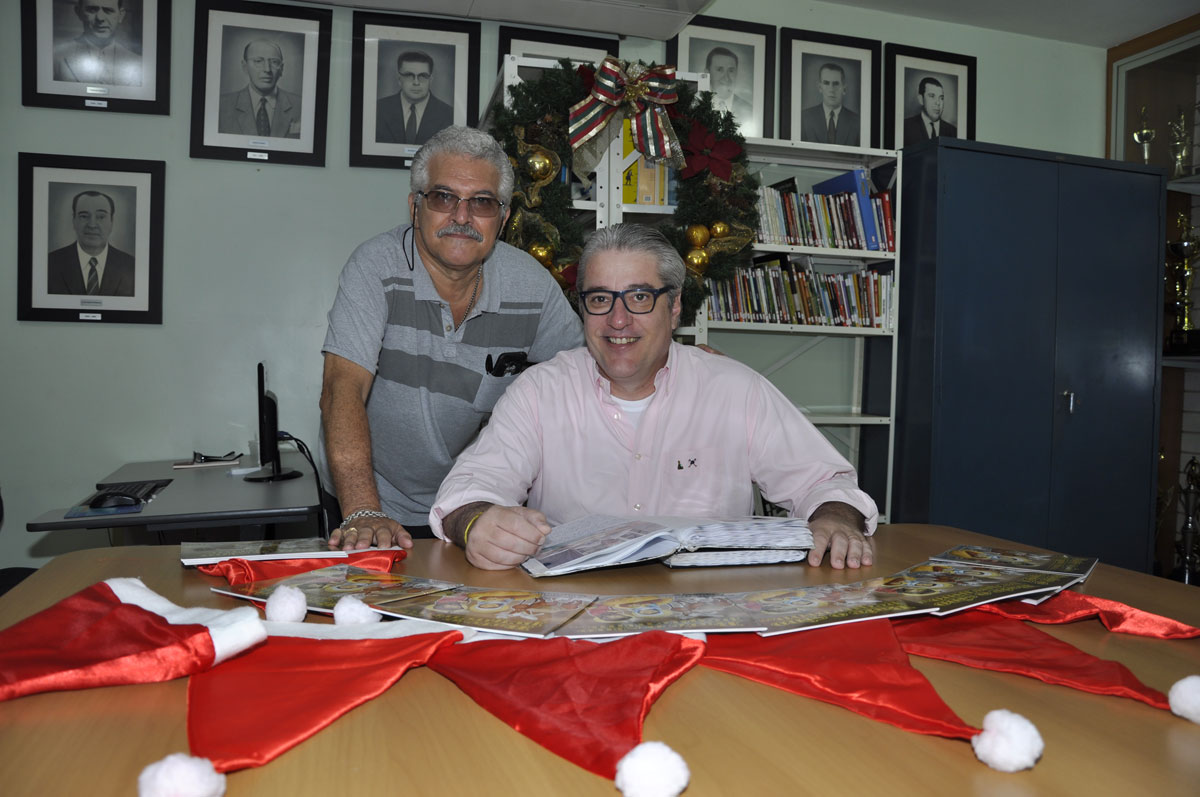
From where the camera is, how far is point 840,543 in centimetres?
136

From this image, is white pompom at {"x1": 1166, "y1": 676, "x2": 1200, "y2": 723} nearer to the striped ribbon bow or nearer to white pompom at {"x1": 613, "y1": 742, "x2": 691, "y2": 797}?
white pompom at {"x1": 613, "y1": 742, "x2": 691, "y2": 797}

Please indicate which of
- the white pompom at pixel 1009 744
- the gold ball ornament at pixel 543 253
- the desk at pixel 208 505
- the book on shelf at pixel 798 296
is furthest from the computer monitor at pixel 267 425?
the white pompom at pixel 1009 744

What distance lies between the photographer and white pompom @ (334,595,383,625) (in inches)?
37.2

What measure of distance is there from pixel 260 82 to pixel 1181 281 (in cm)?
514

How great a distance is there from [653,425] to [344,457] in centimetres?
69

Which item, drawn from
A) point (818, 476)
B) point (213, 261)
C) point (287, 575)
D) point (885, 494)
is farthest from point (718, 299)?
point (287, 575)

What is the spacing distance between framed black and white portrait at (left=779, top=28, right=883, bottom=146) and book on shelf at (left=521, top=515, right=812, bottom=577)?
345 centimetres

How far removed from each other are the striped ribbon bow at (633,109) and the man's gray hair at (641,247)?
1.19m

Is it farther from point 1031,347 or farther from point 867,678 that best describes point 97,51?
Answer: point 1031,347

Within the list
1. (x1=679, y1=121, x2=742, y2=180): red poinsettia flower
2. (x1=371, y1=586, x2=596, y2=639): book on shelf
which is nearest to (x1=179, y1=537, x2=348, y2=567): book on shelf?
(x1=371, y1=586, x2=596, y2=639): book on shelf

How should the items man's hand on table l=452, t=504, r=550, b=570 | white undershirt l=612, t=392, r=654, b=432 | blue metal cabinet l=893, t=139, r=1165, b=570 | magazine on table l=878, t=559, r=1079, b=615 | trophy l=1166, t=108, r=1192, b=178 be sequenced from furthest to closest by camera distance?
1. trophy l=1166, t=108, r=1192, b=178
2. blue metal cabinet l=893, t=139, r=1165, b=570
3. white undershirt l=612, t=392, r=654, b=432
4. man's hand on table l=452, t=504, r=550, b=570
5. magazine on table l=878, t=559, r=1079, b=615

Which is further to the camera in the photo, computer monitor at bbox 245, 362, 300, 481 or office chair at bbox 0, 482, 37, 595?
computer monitor at bbox 245, 362, 300, 481

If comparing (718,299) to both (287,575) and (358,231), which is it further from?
(287,575)

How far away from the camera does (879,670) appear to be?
81 centimetres
